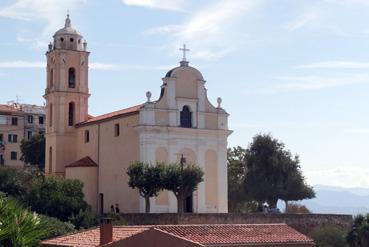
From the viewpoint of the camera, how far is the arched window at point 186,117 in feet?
202

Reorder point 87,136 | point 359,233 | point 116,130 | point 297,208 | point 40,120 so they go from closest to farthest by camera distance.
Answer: point 359,233 < point 116,130 < point 87,136 < point 297,208 < point 40,120

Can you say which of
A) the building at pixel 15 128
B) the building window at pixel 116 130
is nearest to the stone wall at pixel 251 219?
the building window at pixel 116 130

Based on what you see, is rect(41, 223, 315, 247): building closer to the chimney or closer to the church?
the chimney

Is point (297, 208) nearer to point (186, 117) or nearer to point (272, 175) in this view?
point (272, 175)

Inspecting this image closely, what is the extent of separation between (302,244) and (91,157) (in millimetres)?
29346

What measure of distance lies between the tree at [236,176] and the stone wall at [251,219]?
16753 millimetres

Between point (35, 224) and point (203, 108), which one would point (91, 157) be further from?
point (35, 224)

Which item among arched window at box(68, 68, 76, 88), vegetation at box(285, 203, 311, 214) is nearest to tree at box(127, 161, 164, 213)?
arched window at box(68, 68, 76, 88)

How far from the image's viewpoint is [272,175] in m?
68.4

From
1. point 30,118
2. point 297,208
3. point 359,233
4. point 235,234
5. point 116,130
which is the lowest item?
point 359,233

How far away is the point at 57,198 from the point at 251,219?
1305 centimetres

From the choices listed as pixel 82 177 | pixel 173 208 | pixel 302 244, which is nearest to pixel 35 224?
pixel 302 244

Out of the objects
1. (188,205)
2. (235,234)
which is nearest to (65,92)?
A: (188,205)

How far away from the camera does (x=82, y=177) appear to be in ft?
211
